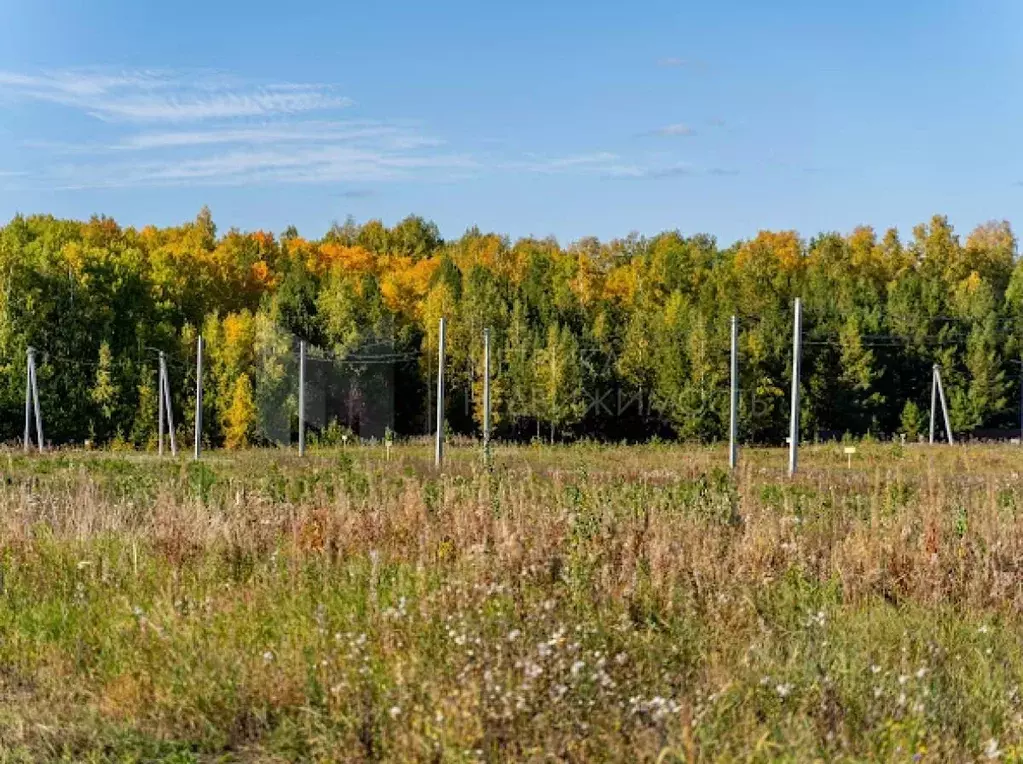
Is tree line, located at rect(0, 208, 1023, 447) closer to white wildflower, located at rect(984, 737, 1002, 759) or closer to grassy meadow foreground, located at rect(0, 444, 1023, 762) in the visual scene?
grassy meadow foreground, located at rect(0, 444, 1023, 762)

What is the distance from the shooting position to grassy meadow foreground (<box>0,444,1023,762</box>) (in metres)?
4.41

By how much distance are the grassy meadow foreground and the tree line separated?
146 feet

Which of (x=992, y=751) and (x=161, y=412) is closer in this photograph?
(x=992, y=751)

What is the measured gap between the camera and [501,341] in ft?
197

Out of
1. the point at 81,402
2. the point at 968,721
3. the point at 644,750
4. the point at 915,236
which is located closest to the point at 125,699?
the point at 644,750

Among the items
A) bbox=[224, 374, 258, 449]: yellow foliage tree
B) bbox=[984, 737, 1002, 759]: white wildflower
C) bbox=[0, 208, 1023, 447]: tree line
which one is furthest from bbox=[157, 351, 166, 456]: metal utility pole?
bbox=[984, 737, 1002, 759]: white wildflower

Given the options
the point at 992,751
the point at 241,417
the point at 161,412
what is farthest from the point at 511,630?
the point at 241,417

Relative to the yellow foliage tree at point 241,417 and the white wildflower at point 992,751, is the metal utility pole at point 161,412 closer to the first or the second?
the yellow foliage tree at point 241,417

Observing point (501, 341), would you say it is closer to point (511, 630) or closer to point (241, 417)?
point (241, 417)

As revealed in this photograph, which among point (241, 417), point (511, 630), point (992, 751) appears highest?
point (511, 630)

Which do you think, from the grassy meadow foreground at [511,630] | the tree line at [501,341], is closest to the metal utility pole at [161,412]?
the tree line at [501,341]

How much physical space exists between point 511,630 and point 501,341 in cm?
5491

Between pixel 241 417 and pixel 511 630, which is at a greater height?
pixel 511 630

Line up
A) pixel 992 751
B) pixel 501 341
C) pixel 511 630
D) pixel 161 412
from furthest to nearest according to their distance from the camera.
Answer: pixel 501 341
pixel 161 412
pixel 511 630
pixel 992 751
